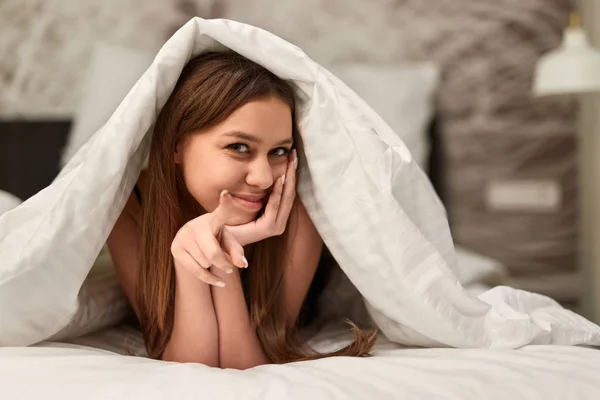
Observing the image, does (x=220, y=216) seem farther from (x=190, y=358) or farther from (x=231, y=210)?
(x=190, y=358)

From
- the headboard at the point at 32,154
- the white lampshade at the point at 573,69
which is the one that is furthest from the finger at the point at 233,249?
the headboard at the point at 32,154

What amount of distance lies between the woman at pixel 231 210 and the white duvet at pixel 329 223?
4 centimetres

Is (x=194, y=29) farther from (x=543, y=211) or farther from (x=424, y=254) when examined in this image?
(x=543, y=211)

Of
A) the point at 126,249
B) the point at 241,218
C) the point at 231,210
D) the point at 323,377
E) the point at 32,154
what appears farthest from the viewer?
the point at 32,154

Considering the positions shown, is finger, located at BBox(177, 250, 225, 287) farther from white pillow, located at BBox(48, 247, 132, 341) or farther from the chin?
white pillow, located at BBox(48, 247, 132, 341)

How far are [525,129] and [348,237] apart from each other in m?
1.62

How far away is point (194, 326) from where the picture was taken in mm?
975

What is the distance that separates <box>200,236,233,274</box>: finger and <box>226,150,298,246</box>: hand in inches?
3.8

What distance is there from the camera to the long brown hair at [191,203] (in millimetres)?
986

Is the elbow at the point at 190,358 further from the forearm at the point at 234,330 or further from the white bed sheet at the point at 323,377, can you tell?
the white bed sheet at the point at 323,377

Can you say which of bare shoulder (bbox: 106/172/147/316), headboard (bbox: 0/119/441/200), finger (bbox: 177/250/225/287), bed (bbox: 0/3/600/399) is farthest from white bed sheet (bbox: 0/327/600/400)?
headboard (bbox: 0/119/441/200)

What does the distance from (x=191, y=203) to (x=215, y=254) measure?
0.92 feet

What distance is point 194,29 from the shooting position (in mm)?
984

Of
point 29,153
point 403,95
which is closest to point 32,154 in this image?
point 29,153
